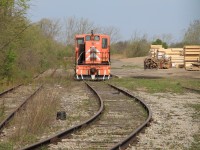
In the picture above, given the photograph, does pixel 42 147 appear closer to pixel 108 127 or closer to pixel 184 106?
pixel 108 127

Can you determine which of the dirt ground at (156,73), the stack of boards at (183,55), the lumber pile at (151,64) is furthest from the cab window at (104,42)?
the lumber pile at (151,64)

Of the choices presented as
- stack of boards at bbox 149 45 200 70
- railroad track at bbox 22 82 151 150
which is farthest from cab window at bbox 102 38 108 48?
stack of boards at bbox 149 45 200 70

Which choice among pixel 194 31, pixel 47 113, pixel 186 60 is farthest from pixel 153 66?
pixel 47 113

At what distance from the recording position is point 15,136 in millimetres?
8680

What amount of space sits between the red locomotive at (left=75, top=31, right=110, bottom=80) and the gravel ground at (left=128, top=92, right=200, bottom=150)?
34.1 ft

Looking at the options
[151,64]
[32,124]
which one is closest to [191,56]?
[151,64]

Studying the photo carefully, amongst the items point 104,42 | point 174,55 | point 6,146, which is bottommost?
point 6,146

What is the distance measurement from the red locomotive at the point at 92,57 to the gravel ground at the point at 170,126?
10.4 meters

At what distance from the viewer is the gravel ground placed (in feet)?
27.7

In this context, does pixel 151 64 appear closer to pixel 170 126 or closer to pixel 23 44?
pixel 23 44

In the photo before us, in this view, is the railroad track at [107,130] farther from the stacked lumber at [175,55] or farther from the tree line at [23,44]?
the stacked lumber at [175,55]

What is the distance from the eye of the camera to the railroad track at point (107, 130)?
26.8 ft

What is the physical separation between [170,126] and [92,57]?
17277 millimetres

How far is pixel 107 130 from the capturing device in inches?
389
